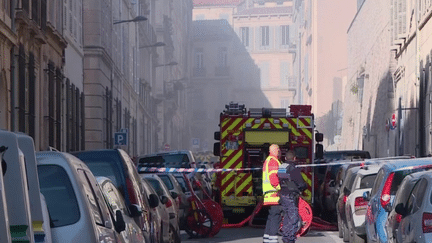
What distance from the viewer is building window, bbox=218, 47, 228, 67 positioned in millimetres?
141875

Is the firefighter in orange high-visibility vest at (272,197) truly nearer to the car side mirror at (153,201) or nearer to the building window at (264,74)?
the car side mirror at (153,201)

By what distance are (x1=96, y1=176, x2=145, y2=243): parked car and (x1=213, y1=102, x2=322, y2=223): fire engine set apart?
48.7ft

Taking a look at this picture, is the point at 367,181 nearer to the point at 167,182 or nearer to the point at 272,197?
the point at 272,197

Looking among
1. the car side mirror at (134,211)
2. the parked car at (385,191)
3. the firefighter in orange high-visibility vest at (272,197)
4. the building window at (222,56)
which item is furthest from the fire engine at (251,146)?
the building window at (222,56)

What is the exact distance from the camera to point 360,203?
19.9m

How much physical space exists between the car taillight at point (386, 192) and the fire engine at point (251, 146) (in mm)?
11364

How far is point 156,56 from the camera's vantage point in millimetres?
81500

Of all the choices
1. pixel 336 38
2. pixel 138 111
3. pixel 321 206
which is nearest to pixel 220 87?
pixel 336 38

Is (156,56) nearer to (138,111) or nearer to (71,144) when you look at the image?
(138,111)

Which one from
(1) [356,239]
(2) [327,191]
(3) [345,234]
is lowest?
(3) [345,234]

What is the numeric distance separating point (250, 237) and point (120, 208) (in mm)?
11940

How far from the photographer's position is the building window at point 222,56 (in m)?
142

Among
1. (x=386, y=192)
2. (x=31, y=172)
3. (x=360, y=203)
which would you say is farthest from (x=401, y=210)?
(x=31, y=172)

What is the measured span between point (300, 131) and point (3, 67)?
6496mm
